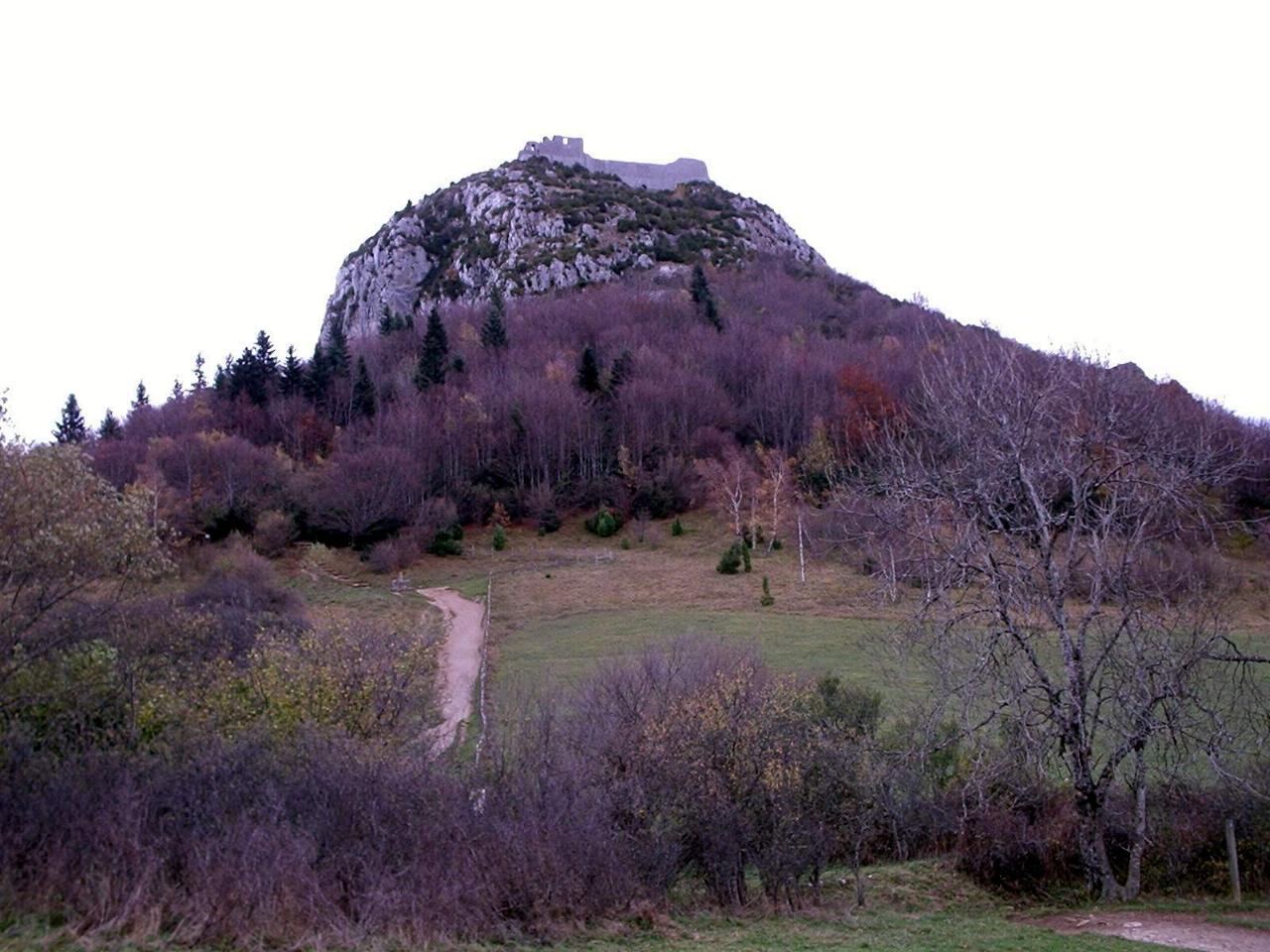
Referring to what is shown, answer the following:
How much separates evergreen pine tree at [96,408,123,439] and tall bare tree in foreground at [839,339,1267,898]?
66.3 metres

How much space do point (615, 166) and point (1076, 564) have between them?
135565mm

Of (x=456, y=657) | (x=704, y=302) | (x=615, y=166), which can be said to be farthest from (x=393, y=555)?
(x=615, y=166)

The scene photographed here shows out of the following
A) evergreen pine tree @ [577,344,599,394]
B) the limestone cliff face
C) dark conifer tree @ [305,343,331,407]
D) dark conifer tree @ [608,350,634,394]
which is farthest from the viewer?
the limestone cliff face

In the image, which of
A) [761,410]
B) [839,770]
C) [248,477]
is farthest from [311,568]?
[839,770]

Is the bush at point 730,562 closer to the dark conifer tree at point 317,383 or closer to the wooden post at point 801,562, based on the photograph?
the wooden post at point 801,562

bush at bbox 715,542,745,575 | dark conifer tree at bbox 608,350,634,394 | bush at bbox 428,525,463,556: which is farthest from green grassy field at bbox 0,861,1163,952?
dark conifer tree at bbox 608,350,634,394

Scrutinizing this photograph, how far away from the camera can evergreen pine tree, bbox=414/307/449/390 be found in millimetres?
74688

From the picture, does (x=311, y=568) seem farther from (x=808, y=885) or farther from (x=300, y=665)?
(x=808, y=885)

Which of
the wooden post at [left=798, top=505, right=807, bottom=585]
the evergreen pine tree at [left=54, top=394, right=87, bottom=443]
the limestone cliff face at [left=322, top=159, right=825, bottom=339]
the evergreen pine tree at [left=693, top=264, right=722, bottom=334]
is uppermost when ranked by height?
the limestone cliff face at [left=322, top=159, right=825, bottom=339]

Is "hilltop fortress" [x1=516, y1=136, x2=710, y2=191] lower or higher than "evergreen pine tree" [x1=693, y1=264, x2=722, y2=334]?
higher

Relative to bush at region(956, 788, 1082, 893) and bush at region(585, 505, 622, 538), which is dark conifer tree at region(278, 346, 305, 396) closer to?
bush at region(585, 505, 622, 538)

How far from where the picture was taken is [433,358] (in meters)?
77.1

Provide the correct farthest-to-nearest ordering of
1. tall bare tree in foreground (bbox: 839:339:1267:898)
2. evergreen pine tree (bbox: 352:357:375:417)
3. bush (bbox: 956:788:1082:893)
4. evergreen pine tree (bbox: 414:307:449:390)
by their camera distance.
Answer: evergreen pine tree (bbox: 414:307:449:390), evergreen pine tree (bbox: 352:357:375:417), bush (bbox: 956:788:1082:893), tall bare tree in foreground (bbox: 839:339:1267:898)

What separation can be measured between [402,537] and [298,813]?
4407 centimetres
